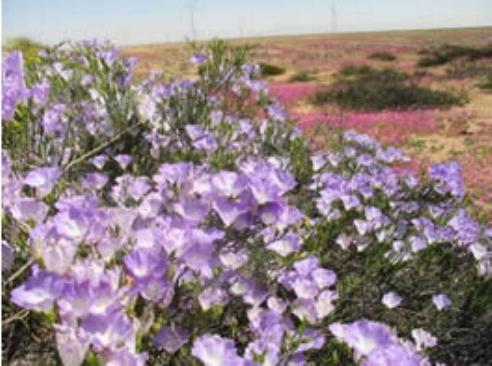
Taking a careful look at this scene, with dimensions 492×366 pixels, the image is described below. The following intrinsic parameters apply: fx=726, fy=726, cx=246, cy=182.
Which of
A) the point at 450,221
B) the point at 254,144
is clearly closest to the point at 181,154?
the point at 254,144

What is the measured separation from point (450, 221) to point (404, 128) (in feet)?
33.9

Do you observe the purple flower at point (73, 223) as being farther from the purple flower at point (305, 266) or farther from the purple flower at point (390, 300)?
the purple flower at point (390, 300)

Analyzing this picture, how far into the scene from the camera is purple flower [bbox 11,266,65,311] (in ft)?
4.42

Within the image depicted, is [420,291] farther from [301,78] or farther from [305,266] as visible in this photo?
[301,78]

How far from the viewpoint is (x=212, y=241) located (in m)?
1.59

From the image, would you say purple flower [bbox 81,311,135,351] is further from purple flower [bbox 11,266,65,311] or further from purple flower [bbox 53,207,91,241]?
purple flower [bbox 53,207,91,241]

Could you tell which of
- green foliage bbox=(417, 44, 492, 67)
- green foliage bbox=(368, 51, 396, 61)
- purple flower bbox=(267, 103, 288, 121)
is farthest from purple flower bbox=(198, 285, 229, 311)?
green foliage bbox=(368, 51, 396, 61)

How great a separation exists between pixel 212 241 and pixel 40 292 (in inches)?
15.3

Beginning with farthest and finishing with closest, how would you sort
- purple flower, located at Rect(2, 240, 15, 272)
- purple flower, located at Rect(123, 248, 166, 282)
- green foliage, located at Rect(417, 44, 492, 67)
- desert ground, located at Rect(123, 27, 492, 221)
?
green foliage, located at Rect(417, 44, 492, 67) < desert ground, located at Rect(123, 27, 492, 221) < purple flower, located at Rect(2, 240, 15, 272) < purple flower, located at Rect(123, 248, 166, 282)

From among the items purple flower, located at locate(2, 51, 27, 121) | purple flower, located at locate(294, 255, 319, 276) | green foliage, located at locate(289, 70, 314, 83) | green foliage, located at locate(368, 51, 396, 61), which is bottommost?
green foliage, located at locate(289, 70, 314, 83)

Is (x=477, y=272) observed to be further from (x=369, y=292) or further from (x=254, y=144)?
(x=254, y=144)

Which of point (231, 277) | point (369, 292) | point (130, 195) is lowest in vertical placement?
point (369, 292)

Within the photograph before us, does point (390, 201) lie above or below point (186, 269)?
below

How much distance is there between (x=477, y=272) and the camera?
3.26 m
